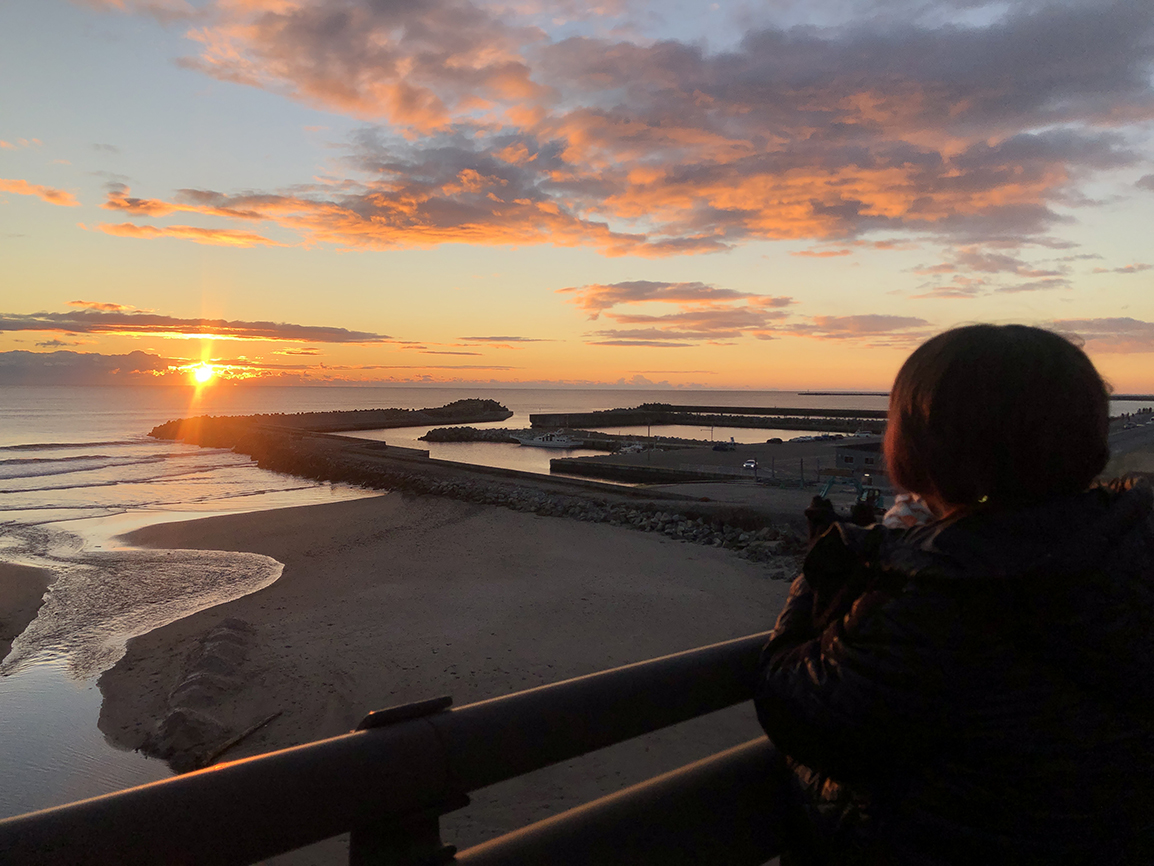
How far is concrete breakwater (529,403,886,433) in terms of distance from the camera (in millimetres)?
81188

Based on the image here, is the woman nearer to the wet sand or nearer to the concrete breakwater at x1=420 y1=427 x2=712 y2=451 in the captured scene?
the wet sand

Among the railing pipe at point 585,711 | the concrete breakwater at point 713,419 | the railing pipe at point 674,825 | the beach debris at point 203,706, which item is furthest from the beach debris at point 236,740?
the concrete breakwater at point 713,419

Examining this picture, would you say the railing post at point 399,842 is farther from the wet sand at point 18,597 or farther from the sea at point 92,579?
the wet sand at point 18,597

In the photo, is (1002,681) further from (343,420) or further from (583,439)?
(343,420)

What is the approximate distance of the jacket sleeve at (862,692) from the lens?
1.13 metres

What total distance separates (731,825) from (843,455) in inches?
987

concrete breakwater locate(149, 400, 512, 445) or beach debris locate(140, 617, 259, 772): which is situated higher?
concrete breakwater locate(149, 400, 512, 445)

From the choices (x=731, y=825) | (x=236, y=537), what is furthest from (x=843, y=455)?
(x=731, y=825)

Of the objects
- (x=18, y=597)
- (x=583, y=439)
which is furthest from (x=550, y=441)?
(x=18, y=597)

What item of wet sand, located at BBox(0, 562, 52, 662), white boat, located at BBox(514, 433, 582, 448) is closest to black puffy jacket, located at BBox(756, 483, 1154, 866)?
wet sand, located at BBox(0, 562, 52, 662)

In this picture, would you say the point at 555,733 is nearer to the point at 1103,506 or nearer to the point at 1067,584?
the point at 1067,584

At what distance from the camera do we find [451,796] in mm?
1319

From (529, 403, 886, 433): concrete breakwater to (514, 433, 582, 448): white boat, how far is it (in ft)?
83.5

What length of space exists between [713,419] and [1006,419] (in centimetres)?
9320
